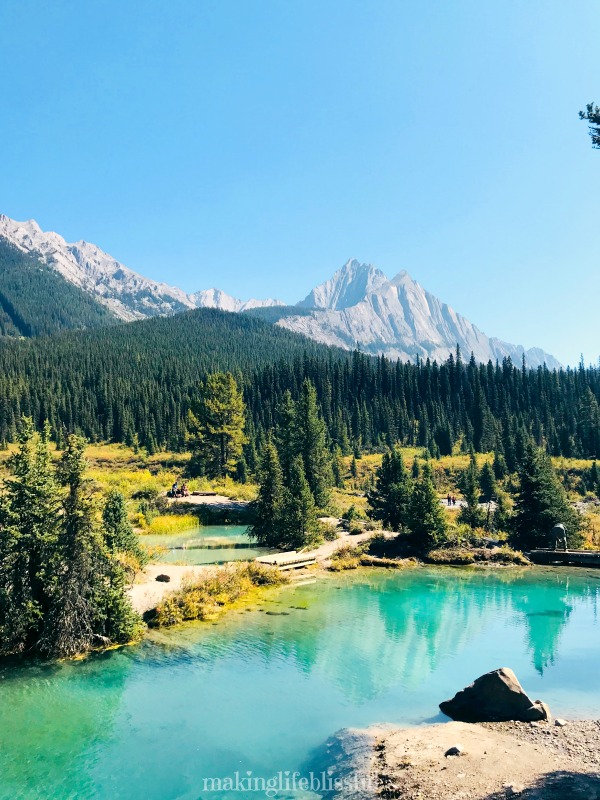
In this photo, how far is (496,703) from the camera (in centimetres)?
1730

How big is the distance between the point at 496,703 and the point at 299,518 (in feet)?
87.3

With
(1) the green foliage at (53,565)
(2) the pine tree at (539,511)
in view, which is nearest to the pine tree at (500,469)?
(2) the pine tree at (539,511)

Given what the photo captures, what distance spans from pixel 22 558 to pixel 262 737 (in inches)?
478

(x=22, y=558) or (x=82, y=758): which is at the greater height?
(x=22, y=558)

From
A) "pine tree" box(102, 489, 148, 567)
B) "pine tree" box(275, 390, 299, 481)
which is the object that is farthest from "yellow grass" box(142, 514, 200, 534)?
"pine tree" box(102, 489, 148, 567)

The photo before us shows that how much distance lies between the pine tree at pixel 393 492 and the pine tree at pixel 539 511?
31.9ft

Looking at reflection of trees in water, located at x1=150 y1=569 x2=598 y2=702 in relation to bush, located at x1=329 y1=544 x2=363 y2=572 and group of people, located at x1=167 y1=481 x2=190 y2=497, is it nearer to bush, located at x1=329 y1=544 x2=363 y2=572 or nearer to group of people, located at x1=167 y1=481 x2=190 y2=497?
bush, located at x1=329 y1=544 x2=363 y2=572

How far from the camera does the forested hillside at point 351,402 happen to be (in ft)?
380

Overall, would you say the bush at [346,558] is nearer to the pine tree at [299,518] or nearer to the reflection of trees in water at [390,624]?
the reflection of trees in water at [390,624]

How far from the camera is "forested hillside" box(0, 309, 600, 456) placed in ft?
380

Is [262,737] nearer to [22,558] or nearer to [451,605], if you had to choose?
[22,558]

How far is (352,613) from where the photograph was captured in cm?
2867

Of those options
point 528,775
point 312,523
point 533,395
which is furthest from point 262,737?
point 533,395

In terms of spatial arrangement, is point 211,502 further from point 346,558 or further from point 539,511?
point 539,511
